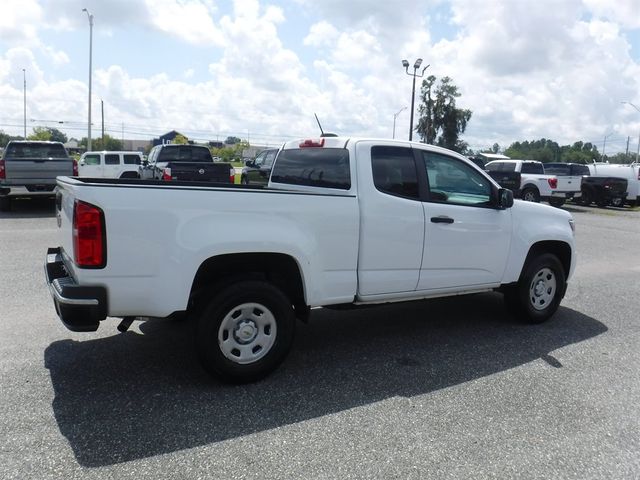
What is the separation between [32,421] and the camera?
331cm

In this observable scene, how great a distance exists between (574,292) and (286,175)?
4.45 metres

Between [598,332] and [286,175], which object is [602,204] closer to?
[598,332]

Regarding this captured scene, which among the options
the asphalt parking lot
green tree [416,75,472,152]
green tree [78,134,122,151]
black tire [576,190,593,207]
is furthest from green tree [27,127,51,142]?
the asphalt parking lot

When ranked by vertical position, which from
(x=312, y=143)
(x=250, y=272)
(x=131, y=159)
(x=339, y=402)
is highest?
(x=131, y=159)

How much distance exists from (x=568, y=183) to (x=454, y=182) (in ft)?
61.5

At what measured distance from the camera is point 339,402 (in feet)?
12.2

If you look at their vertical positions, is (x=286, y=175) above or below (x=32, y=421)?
above

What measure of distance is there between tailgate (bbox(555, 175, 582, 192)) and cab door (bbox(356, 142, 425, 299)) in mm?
18846

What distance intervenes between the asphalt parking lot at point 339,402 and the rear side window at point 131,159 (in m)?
20.2

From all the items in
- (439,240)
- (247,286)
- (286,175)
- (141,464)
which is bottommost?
(141,464)

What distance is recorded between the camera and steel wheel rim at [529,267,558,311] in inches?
221

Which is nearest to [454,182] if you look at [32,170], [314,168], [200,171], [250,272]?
[314,168]

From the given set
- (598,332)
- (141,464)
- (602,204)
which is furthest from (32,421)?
(602,204)

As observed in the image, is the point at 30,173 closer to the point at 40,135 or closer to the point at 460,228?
the point at 460,228
